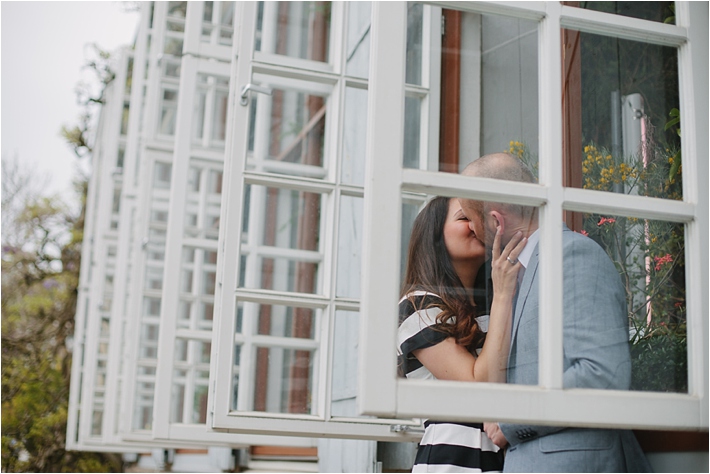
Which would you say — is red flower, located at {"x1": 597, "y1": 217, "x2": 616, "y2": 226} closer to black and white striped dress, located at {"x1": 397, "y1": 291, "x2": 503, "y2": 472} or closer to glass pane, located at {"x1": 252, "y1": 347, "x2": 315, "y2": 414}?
black and white striped dress, located at {"x1": 397, "y1": 291, "x2": 503, "y2": 472}

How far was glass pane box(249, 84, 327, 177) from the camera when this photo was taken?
3.54 metres

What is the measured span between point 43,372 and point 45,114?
10.3 ft

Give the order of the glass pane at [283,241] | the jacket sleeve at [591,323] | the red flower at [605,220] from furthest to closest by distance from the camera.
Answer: the glass pane at [283,241]
the red flower at [605,220]
the jacket sleeve at [591,323]

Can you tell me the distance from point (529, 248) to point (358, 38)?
1422 mm

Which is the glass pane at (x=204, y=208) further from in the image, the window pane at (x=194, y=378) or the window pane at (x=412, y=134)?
the window pane at (x=412, y=134)

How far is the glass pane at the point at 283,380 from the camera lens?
300 cm

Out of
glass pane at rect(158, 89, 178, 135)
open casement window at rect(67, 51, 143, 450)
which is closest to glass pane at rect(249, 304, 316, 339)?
open casement window at rect(67, 51, 143, 450)

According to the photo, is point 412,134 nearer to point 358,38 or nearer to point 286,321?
point 358,38

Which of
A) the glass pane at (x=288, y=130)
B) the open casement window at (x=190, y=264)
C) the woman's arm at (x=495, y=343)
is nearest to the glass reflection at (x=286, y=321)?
the open casement window at (x=190, y=264)

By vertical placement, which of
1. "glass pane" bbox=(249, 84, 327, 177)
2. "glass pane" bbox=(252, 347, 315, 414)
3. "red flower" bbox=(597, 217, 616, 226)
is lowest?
"glass pane" bbox=(252, 347, 315, 414)

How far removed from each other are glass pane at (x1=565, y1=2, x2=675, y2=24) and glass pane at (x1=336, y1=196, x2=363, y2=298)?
3.57 feet

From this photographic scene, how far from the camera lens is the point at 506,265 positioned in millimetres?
1586


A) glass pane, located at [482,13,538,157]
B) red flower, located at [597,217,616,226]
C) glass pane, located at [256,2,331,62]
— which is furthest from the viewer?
glass pane, located at [256,2,331,62]

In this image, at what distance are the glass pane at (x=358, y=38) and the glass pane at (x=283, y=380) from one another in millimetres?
1014
